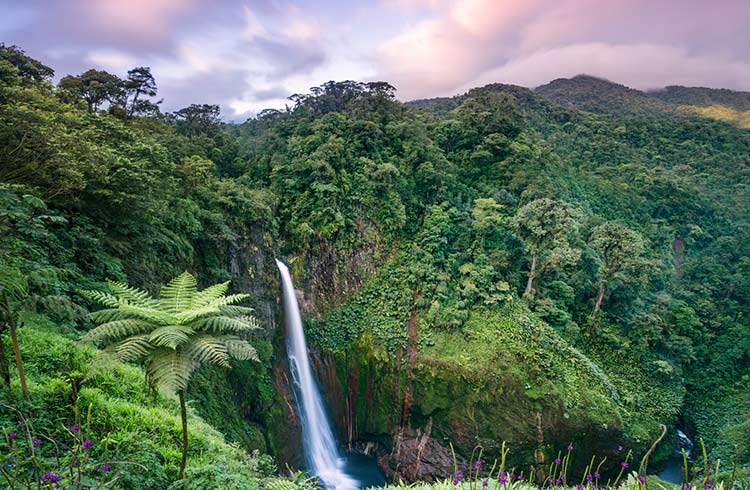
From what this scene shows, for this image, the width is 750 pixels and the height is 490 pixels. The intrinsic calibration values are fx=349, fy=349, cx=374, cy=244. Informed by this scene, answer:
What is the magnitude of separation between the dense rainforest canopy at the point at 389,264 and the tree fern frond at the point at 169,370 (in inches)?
48.5

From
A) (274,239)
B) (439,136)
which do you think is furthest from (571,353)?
(439,136)

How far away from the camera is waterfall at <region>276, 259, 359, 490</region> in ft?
42.7

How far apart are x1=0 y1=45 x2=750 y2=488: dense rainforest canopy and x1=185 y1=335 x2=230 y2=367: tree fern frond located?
1421mm

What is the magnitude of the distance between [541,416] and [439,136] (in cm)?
1696

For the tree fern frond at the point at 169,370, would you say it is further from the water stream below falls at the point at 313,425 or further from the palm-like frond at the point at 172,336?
the water stream below falls at the point at 313,425

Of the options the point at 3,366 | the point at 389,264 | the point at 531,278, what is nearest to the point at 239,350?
the point at 3,366

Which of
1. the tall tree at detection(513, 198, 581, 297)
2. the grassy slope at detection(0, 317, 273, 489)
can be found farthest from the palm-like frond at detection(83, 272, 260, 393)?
the tall tree at detection(513, 198, 581, 297)

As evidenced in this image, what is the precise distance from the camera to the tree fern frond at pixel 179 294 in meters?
3.21

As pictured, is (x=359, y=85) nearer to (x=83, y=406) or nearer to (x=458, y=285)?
(x=458, y=285)

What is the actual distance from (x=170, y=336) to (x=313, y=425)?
12.9m

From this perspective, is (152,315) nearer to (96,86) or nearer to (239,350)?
(239,350)

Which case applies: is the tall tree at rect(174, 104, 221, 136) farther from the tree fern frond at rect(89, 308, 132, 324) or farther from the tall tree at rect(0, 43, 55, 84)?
the tree fern frond at rect(89, 308, 132, 324)

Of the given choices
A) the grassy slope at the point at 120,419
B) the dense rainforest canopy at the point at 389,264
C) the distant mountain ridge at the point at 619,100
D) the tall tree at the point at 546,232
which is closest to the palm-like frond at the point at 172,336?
the grassy slope at the point at 120,419

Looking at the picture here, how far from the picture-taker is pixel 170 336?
266 cm
